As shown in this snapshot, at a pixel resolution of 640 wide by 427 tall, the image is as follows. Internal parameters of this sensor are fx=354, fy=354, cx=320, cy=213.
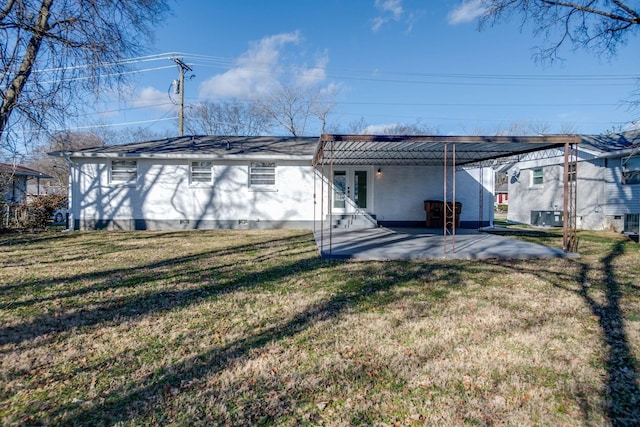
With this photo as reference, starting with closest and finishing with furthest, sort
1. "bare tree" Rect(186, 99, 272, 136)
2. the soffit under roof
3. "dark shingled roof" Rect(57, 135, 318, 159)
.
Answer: the soffit under roof < "dark shingled roof" Rect(57, 135, 318, 159) < "bare tree" Rect(186, 99, 272, 136)

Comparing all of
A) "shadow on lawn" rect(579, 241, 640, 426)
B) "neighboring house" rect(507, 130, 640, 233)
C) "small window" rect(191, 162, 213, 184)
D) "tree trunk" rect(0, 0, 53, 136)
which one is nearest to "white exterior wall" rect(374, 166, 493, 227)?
"neighboring house" rect(507, 130, 640, 233)

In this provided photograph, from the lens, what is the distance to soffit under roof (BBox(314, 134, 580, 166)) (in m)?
7.11

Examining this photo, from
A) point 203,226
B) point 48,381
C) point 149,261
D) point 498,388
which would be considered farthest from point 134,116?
point 498,388

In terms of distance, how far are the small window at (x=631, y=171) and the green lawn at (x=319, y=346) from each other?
9923 mm

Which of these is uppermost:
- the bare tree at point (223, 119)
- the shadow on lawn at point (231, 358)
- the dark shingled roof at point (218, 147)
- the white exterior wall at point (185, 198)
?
the bare tree at point (223, 119)

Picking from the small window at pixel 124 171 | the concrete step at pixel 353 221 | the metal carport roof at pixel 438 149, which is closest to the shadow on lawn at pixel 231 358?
the metal carport roof at pixel 438 149

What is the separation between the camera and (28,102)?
8344mm

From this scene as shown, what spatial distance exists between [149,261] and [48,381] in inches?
184

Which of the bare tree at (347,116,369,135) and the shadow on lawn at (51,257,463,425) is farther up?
the bare tree at (347,116,369,135)

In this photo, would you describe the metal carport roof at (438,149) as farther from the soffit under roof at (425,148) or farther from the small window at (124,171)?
the small window at (124,171)

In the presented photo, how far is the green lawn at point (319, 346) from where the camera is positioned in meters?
2.33

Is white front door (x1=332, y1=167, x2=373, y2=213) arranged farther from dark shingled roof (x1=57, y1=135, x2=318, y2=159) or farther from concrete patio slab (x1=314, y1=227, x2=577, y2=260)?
concrete patio slab (x1=314, y1=227, x2=577, y2=260)

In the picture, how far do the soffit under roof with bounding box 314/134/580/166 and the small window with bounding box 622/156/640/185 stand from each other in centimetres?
542

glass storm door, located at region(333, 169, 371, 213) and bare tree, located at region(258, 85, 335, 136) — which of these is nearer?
glass storm door, located at region(333, 169, 371, 213)
